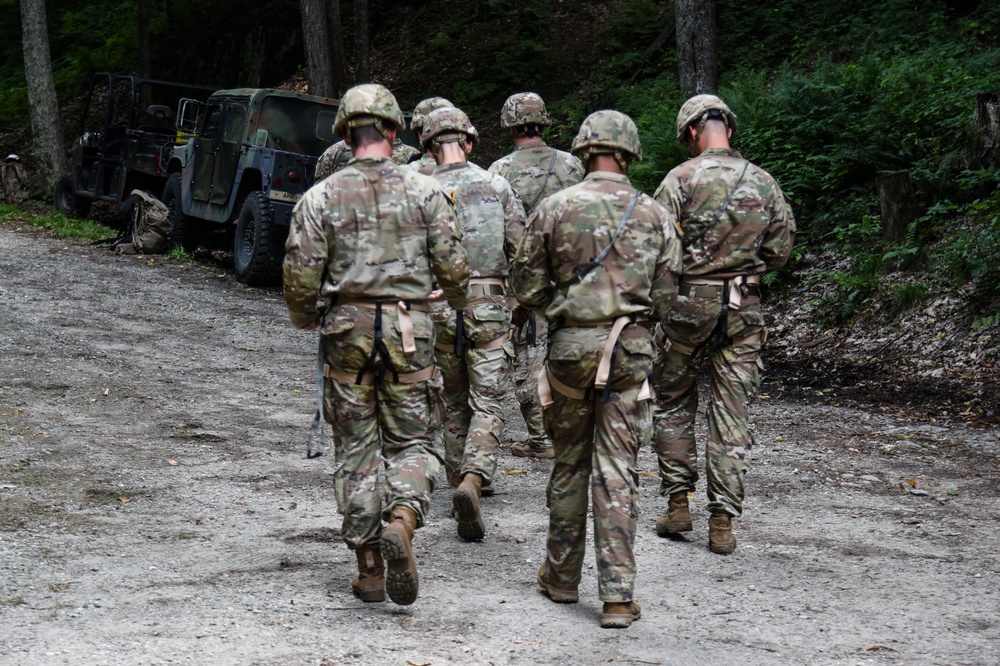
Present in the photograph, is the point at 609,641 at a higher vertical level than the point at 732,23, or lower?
lower

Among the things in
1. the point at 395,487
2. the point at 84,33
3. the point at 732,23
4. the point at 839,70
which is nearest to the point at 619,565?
the point at 395,487

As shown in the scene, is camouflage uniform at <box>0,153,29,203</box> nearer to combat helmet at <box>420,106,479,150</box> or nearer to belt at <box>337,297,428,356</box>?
combat helmet at <box>420,106,479,150</box>

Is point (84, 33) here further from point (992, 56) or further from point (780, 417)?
point (780, 417)

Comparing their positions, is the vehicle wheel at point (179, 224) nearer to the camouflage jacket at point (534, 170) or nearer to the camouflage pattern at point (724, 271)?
the camouflage jacket at point (534, 170)

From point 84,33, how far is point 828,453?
2323 centimetres

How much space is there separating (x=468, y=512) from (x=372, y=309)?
135cm

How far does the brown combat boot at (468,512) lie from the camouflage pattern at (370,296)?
0.78 meters

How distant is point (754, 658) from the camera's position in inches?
168

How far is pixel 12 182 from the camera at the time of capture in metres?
20.5

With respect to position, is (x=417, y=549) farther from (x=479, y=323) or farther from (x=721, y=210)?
(x=721, y=210)

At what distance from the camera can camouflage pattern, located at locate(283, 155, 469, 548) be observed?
466 cm

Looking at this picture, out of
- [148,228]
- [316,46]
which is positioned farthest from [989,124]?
[148,228]

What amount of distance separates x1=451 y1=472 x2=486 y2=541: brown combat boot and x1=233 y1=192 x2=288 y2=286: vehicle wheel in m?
7.75

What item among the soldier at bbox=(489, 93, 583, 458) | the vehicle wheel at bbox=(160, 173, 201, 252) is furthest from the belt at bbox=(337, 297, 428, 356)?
the vehicle wheel at bbox=(160, 173, 201, 252)
